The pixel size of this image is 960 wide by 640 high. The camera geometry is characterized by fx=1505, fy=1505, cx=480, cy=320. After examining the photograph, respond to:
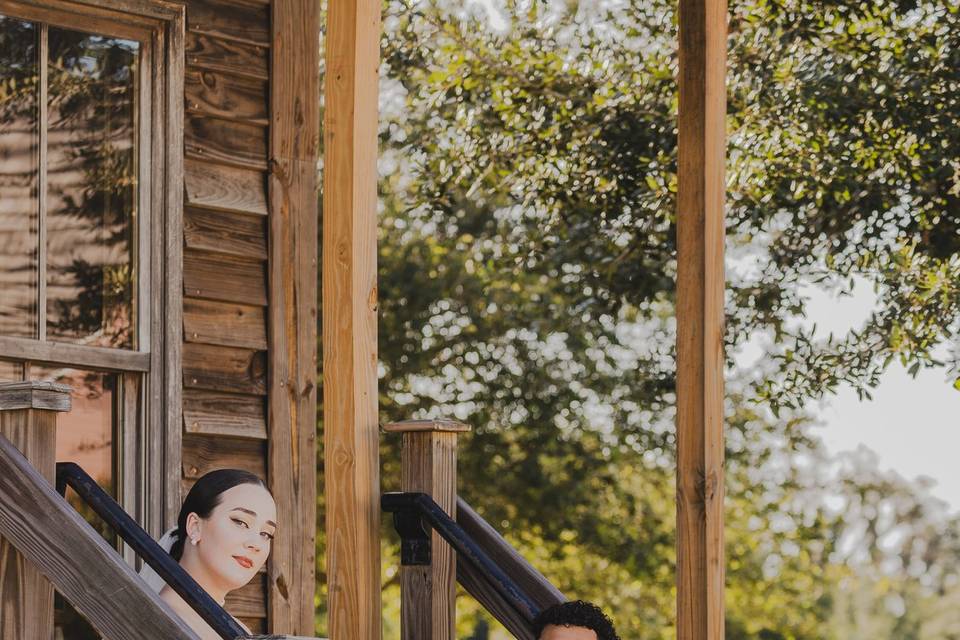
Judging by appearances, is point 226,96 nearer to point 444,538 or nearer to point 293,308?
point 293,308

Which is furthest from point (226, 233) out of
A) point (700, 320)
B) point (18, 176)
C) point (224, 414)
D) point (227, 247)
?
point (700, 320)

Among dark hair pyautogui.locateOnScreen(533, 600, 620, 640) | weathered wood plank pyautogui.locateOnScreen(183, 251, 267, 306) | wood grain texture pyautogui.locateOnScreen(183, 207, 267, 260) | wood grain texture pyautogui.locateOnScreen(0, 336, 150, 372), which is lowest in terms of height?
dark hair pyautogui.locateOnScreen(533, 600, 620, 640)

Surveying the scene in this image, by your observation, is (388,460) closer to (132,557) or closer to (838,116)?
(838,116)

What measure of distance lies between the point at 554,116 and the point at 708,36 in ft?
16.6

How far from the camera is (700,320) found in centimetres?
420

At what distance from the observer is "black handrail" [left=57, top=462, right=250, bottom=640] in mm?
3232

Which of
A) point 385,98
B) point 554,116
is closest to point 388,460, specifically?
point 385,98

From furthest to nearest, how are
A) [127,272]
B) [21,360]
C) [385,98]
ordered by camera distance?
[385,98] < [127,272] < [21,360]

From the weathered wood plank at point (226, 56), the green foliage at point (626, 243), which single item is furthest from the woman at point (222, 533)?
the green foliage at point (626, 243)

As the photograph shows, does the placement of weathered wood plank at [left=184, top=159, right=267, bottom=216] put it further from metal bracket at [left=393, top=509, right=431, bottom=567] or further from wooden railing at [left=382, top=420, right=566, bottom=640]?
metal bracket at [left=393, top=509, right=431, bottom=567]

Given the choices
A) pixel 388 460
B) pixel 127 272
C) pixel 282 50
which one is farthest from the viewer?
pixel 388 460

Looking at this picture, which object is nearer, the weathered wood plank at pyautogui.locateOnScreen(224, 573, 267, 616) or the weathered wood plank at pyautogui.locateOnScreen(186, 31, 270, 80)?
the weathered wood plank at pyautogui.locateOnScreen(224, 573, 267, 616)

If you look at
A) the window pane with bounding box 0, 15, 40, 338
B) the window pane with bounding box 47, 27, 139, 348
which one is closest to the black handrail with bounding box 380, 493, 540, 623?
the window pane with bounding box 47, 27, 139, 348

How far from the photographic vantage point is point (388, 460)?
16.4 meters
